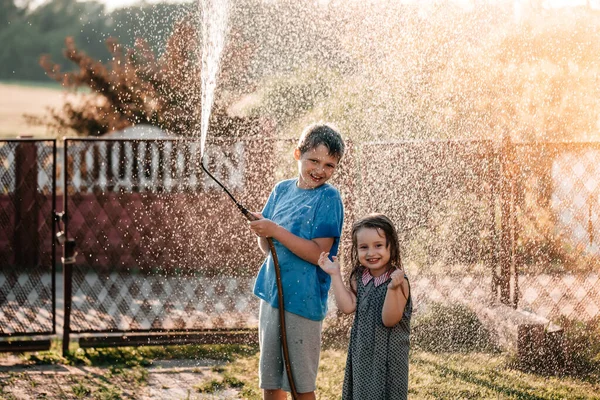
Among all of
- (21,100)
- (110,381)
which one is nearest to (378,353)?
(110,381)

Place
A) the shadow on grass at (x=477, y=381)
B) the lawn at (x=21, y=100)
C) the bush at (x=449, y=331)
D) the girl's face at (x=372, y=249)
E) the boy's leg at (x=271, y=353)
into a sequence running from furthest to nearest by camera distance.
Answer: the lawn at (x=21, y=100)
the bush at (x=449, y=331)
the shadow on grass at (x=477, y=381)
the boy's leg at (x=271, y=353)
the girl's face at (x=372, y=249)

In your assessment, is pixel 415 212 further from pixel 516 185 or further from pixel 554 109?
pixel 554 109

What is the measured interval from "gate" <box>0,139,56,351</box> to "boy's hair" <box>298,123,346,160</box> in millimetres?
3142

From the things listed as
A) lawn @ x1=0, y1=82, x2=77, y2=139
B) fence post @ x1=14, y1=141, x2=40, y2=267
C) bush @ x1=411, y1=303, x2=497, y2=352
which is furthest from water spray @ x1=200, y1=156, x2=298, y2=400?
lawn @ x1=0, y1=82, x2=77, y2=139

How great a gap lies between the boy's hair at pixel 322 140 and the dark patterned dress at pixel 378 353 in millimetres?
515

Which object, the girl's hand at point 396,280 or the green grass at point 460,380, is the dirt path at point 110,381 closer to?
the green grass at point 460,380

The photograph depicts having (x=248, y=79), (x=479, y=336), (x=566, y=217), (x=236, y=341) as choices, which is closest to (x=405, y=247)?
(x=479, y=336)

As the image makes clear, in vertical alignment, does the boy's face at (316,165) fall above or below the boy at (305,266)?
above

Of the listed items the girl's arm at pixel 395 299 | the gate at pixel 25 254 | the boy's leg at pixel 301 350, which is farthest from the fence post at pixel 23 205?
the girl's arm at pixel 395 299

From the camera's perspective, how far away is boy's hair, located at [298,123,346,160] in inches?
115

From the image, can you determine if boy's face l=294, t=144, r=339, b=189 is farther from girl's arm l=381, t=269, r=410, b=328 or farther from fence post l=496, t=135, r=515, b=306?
fence post l=496, t=135, r=515, b=306

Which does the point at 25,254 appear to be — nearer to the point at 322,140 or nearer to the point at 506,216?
the point at 506,216

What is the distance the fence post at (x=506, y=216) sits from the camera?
5367 millimetres

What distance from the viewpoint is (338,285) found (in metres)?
2.79
